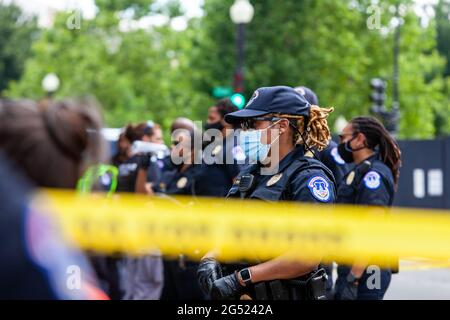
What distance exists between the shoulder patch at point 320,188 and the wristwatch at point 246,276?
1.43 ft

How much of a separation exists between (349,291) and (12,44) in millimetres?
44364

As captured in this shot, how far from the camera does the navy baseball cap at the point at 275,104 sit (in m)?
3.88

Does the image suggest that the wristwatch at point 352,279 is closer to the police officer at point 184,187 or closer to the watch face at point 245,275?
the police officer at point 184,187

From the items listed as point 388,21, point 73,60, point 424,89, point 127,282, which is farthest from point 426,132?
point 127,282

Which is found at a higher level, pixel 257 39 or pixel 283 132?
pixel 257 39

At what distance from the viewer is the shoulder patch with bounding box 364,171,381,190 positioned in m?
5.50

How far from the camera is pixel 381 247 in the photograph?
425 centimetres

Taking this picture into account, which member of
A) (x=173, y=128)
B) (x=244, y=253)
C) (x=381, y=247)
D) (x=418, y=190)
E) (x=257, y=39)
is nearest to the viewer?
(x=244, y=253)

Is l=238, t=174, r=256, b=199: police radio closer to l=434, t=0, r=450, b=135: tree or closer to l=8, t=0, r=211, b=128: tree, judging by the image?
l=8, t=0, r=211, b=128: tree

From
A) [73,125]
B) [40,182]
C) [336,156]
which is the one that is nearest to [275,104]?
[73,125]

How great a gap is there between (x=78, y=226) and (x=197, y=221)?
1.99ft

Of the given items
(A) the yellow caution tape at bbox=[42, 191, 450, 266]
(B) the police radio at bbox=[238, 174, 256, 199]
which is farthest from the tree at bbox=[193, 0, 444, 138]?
(B) the police radio at bbox=[238, 174, 256, 199]

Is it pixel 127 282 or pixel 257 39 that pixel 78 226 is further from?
pixel 257 39

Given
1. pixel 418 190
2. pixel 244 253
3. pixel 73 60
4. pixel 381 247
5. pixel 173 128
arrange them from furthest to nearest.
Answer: pixel 73 60 < pixel 418 190 < pixel 173 128 < pixel 381 247 < pixel 244 253
